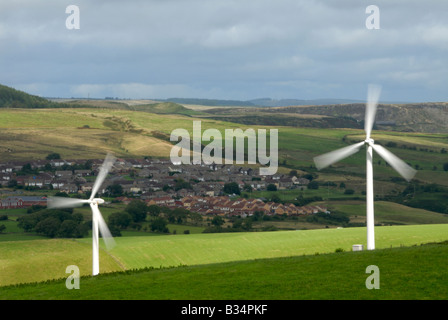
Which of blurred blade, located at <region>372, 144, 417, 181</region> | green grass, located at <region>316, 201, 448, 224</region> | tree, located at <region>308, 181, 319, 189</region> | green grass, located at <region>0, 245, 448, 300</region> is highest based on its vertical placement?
blurred blade, located at <region>372, 144, 417, 181</region>

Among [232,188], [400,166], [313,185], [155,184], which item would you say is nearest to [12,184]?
[155,184]

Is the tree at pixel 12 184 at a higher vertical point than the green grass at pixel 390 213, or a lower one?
higher

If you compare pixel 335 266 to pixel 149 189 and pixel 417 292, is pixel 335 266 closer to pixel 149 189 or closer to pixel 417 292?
pixel 417 292

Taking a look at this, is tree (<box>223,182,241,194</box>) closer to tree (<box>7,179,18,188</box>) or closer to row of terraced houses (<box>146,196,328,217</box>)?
row of terraced houses (<box>146,196,328,217</box>)

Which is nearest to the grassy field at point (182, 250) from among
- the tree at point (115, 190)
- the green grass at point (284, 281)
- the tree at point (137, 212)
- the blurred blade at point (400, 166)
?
the blurred blade at point (400, 166)

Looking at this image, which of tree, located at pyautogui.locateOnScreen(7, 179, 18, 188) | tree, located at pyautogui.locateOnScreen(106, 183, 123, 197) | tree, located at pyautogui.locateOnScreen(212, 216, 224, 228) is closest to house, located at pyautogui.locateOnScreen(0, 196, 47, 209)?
tree, located at pyautogui.locateOnScreen(106, 183, 123, 197)

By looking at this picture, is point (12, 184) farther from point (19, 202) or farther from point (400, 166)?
point (400, 166)

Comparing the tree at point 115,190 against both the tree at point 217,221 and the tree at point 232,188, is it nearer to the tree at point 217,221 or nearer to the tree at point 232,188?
the tree at point 232,188

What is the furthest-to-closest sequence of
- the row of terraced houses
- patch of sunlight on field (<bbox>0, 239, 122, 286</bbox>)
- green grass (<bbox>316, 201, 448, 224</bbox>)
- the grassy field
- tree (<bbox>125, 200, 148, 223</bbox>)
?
the row of terraced houses → green grass (<bbox>316, 201, 448, 224</bbox>) → tree (<bbox>125, 200, 148, 223</bbox>) → the grassy field → patch of sunlight on field (<bbox>0, 239, 122, 286</bbox>)
